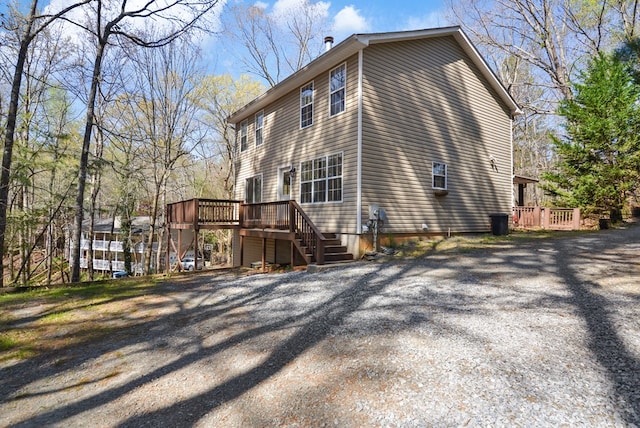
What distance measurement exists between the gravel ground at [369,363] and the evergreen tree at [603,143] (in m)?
10.9

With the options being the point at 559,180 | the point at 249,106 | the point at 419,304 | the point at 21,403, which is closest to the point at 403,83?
the point at 249,106

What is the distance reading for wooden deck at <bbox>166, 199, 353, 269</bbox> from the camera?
346 inches

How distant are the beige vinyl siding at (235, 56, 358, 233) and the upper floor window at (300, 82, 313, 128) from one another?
8.2 inches

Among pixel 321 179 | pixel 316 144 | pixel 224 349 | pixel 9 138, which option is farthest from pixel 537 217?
pixel 9 138

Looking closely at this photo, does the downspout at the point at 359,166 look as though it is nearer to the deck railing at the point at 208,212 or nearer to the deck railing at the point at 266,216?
the deck railing at the point at 266,216

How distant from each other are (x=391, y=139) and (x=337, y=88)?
7.41ft

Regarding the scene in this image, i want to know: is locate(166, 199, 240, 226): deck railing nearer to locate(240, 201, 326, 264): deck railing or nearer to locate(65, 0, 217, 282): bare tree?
locate(240, 201, 326, 264): deck railing

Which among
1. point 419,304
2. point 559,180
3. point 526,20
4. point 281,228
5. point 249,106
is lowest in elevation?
point 419,304

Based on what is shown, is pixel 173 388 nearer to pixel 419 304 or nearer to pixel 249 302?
pixel 249 302

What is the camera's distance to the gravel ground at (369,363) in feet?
7.91

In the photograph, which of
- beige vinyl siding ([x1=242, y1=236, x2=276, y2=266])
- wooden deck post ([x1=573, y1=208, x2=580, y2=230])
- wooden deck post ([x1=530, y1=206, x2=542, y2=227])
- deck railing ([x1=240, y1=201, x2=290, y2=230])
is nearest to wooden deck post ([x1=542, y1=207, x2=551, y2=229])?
wooden deck post ([x1=530, y1=206, x2=542, y2=227])

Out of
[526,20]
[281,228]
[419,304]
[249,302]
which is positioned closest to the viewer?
[419,304]

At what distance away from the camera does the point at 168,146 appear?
1617 centimetres

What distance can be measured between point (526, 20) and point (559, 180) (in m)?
9.55
